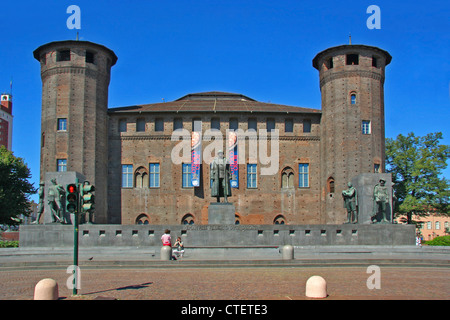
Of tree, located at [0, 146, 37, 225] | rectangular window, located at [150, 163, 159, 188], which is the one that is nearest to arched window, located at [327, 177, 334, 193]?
rectangular window, located at [150, 163, 159, 188]

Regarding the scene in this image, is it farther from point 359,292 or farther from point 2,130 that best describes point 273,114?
point 2,130

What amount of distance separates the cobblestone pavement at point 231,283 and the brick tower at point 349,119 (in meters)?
23.0

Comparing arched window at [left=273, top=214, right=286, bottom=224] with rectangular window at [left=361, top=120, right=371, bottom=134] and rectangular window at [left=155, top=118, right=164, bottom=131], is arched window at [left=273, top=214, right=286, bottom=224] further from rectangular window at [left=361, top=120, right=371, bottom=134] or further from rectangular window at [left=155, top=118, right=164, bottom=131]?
→ rectangular window at [left=155, top=118, right=164, bottom=131]

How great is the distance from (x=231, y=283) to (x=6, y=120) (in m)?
123

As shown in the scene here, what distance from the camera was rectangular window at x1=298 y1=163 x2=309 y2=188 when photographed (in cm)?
4556

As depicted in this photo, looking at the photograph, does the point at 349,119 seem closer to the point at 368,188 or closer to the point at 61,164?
the point at 368,188

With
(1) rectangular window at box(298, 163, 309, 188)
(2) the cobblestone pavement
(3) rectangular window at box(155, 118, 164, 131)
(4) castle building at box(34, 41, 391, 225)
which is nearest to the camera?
(2) the cobblestone pavement

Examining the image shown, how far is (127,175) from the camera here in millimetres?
45469

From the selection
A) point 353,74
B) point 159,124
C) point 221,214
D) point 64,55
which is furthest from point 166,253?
point 64,55

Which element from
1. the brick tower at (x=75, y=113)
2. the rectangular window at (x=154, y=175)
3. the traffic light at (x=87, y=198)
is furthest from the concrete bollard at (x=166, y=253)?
the rectangular window at (x=154, y=175)

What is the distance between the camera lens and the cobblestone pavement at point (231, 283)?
12.6 m

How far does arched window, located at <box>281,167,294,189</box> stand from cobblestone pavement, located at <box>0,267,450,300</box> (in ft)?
84.8

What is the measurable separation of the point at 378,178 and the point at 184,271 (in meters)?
18.4

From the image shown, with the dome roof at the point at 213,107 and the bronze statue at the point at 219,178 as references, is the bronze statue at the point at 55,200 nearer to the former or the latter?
the bronze statue at the point at 219,178
